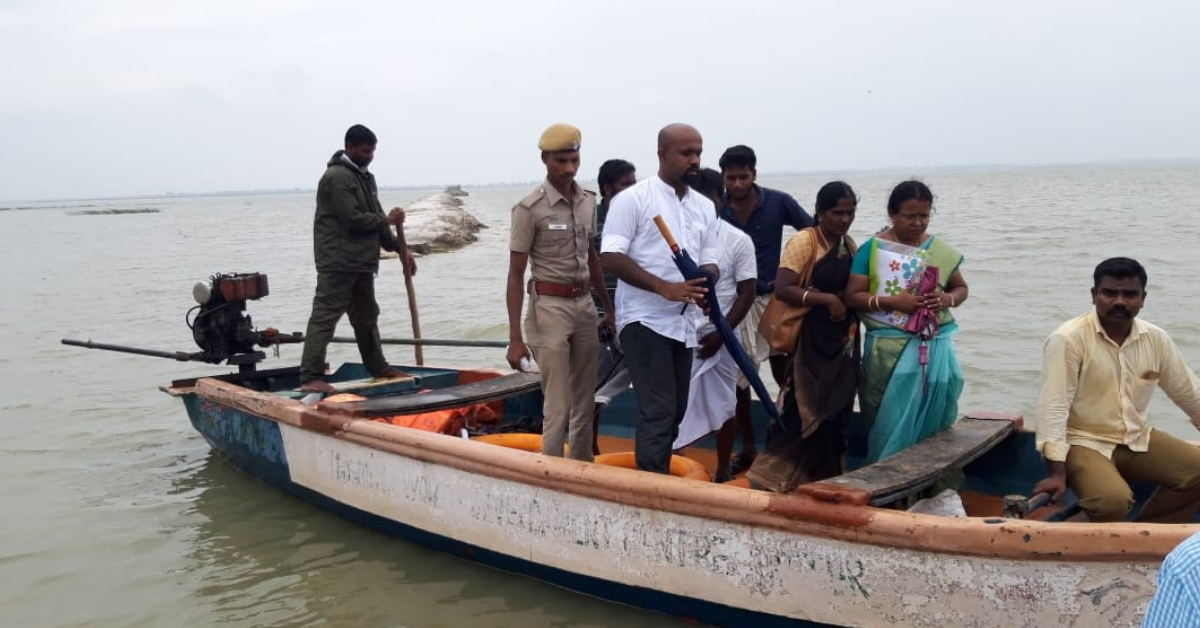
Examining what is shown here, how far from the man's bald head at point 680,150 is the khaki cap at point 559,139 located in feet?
1.25

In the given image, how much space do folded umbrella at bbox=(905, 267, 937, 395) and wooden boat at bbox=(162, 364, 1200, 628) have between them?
40cm

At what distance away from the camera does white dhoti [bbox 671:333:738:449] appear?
4686mm

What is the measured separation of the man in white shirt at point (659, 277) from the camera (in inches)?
158

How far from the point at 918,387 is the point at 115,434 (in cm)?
690

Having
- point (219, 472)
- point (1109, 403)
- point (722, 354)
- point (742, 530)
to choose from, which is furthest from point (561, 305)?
point (219, 472)

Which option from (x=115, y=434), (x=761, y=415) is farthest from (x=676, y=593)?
(x=115, y=434)

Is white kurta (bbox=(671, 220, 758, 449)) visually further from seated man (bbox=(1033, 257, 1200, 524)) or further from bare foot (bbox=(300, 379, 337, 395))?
bare foot (bbox=(300, 379, 337, 395))

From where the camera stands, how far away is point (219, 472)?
703 centimetres

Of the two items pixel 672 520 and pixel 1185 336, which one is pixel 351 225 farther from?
pixel 1185 336

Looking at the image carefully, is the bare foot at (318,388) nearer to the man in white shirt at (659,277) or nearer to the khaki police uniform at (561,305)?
the khaki police uniform at (561,305)

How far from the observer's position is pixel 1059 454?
3811mm

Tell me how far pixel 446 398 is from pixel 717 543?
228 centimetres

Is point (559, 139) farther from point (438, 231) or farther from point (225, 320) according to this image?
point (438, 231)

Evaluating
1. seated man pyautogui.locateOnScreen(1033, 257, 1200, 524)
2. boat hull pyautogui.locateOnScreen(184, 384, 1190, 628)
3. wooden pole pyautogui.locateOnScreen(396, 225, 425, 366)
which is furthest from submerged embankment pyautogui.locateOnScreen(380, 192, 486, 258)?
seated man pyautogui.locateOnScreen(1033, 257, 1200, 524)
